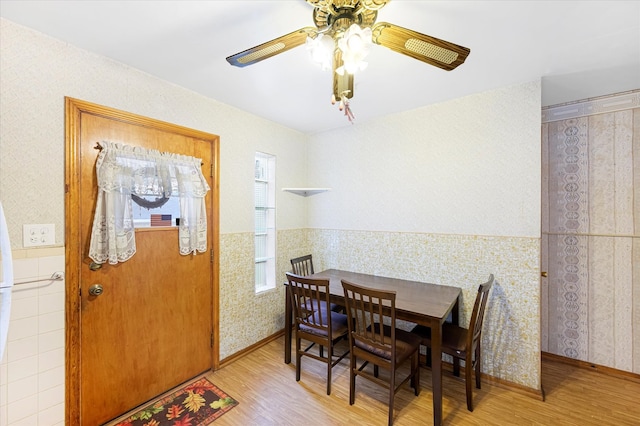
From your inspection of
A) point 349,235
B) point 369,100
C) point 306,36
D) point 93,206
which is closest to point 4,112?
point 93,206

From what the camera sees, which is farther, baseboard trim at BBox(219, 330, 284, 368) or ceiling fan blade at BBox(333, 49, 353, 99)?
baseboard trim at BBox(219, 330, 284, 368)

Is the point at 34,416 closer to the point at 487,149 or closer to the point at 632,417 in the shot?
the point at 487,149

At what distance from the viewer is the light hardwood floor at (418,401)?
6.30 feet

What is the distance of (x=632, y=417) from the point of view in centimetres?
194

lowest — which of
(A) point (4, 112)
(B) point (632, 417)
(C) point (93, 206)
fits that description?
(B) point (632, 417)

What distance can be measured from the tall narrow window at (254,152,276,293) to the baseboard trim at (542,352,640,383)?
301cm

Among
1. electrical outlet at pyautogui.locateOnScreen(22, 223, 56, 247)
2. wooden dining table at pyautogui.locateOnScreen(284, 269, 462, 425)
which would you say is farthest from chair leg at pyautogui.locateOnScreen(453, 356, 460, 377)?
electrical outlet at pyautogui.locateOnScreen(22, 223, 56, 247)

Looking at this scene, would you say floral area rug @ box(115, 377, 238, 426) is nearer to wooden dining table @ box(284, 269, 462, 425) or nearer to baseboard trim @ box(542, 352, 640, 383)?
wooden dining table @ box(284, 269, 462, 425)

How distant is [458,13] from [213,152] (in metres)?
2.12

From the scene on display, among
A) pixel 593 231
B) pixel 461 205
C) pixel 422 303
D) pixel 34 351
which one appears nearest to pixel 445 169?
pixel 461 205

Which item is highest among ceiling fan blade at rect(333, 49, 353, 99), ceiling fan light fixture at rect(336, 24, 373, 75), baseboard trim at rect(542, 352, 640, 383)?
ceiling fan light fixture at rect(336, 24, 373, 75)

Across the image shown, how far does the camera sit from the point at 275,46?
A: 129cm

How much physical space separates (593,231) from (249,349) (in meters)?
3.60

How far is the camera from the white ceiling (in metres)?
1.40
